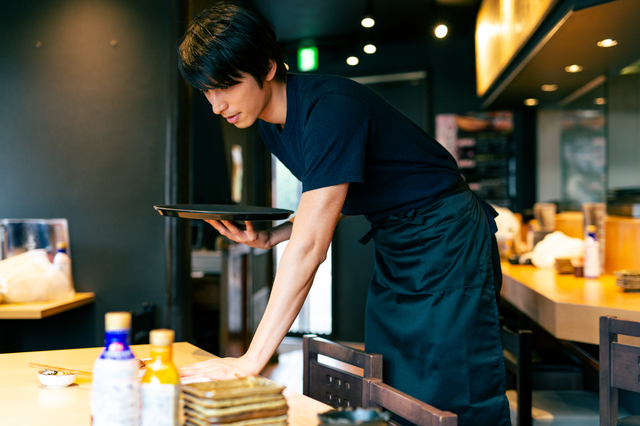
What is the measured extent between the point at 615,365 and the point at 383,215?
26.7 inches

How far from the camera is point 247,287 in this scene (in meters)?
3.44

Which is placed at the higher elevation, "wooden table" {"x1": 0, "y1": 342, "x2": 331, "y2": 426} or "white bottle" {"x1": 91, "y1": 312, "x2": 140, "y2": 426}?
"white bottle" {"x1": 91, "y1": 312, "x2": 140, "y2": 426}

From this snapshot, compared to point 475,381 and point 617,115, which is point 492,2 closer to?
point 617,115

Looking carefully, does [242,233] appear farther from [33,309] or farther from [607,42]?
[607,42]

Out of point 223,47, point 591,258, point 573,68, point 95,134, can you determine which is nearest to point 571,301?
point 591,258

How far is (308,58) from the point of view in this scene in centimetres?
480

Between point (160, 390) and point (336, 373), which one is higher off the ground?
point (160, 390)

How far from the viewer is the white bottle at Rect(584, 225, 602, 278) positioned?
7.70ft

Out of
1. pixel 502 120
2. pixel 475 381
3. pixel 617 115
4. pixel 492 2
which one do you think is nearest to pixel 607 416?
pixel 475 381

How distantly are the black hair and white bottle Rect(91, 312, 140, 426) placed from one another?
0.53 m

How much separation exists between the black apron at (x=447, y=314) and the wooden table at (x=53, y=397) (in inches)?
13.4

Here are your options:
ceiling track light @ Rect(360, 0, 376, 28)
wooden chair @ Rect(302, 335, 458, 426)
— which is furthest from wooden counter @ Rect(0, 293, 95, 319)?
ceiling track light @ Rect(360, 0, 376, 28)

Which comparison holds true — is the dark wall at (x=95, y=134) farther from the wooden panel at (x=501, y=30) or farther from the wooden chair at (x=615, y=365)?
the wooden chair at (x=615, y=365)

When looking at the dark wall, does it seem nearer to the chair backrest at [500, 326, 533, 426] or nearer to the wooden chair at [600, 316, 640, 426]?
the chair backrest at [500, 326, 533, 426]
